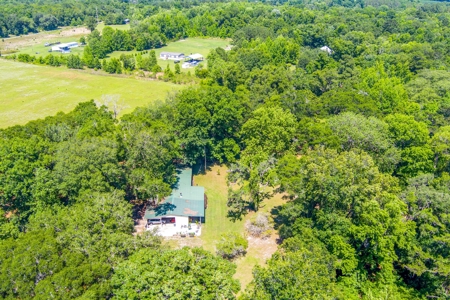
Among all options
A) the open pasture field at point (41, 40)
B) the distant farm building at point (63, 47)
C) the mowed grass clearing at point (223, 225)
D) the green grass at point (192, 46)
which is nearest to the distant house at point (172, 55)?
the green grass at point (192, 46)

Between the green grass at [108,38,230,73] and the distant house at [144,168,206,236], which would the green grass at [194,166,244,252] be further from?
the green grass at [108,38,230,73]

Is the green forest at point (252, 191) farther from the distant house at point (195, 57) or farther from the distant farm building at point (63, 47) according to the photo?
the distant farm building at point (63, 47)

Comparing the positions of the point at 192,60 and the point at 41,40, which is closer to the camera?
the point at 192,60

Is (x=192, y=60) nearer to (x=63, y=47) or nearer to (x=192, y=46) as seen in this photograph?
(x=192, y=46)

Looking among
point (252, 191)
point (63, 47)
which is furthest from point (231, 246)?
point (63, 47)

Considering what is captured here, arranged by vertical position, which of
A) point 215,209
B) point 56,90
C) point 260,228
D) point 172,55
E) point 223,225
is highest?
point 260,228

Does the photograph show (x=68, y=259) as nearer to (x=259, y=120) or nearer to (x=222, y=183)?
(x=222, y=183)
